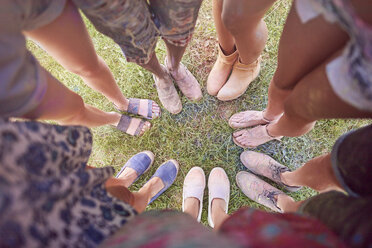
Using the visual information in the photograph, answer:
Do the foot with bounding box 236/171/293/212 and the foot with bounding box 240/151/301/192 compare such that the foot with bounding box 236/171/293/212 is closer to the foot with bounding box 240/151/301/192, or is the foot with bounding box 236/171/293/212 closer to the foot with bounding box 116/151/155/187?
the foot with bounding box 240/151/301/192

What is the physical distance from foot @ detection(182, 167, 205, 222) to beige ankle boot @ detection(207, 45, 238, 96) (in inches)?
27.6

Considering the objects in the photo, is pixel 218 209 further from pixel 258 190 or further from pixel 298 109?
pixel 298 109

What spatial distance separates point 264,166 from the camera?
1810 millimetres

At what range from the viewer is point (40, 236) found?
52cm

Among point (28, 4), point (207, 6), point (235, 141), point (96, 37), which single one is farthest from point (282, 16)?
point (28, 4)

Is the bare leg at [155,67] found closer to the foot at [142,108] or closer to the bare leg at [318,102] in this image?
the foot at [142,108]

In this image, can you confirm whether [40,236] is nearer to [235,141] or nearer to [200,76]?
[235,141]

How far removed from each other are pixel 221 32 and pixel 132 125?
1037 millimetres

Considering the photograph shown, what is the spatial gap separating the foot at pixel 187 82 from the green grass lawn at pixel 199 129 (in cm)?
7

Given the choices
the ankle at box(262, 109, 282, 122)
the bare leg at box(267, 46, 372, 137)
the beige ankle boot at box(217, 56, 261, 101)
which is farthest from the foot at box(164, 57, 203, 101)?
the bare leg at box(267, 46, 372, 137)

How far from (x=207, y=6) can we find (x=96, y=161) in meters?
1.78

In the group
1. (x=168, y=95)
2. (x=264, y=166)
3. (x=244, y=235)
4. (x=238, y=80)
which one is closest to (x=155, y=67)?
(x=168, y=95)

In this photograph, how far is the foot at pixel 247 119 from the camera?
1.81 meters

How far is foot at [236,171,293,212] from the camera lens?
1.70 meters
